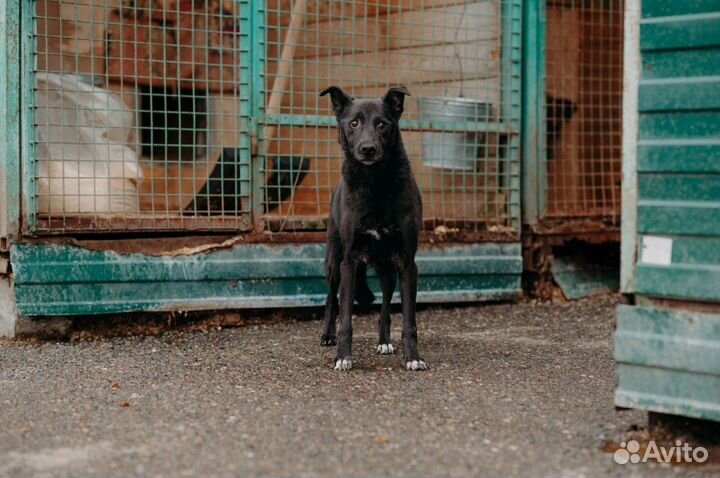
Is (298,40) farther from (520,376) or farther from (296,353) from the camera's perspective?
(520,376)

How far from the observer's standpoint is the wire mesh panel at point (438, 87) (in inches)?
271

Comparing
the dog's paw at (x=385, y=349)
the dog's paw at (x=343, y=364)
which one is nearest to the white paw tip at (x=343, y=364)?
the dog's paw at (x=343, y=364)

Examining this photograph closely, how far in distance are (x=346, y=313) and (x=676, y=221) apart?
2124mm

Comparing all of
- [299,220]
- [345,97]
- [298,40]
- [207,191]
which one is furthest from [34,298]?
[298,40]

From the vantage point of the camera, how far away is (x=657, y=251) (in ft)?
11.4

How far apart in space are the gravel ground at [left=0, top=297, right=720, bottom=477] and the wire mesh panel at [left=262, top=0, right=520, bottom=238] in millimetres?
1208

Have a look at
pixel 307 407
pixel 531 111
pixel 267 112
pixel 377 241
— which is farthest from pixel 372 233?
pixel 531 111

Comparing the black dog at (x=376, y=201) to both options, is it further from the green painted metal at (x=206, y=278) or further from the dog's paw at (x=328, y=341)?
the green painted metal at (x=206, y=278)

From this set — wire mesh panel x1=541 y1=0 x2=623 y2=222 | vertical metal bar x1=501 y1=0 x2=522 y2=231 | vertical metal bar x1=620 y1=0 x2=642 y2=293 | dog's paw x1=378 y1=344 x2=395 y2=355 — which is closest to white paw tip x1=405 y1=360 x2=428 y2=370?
dog's paw x1=378 y1=344 x2=395 y2=355

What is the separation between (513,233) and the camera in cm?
707

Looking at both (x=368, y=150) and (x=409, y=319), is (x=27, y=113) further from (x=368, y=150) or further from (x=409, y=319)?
(x=409, y=319)

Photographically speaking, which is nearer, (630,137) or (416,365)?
(630,137)

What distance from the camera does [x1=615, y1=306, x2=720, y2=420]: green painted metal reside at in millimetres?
3344

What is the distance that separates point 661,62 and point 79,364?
333cm
